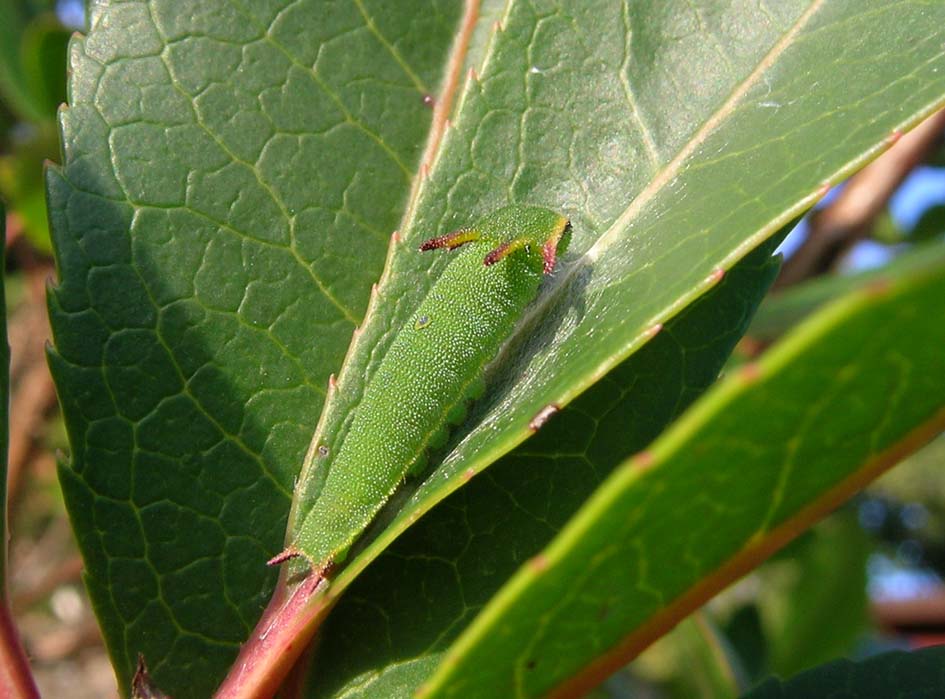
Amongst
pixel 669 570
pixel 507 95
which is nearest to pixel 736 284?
pixel 507 95

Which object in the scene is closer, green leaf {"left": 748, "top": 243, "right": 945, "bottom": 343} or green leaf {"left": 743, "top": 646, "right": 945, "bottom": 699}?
green leaf {"left": 743, "top": 646, "right": 945, "bottom": 699}

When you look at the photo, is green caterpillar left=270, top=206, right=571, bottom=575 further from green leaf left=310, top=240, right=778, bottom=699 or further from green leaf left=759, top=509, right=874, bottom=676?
green leaf left=759, top=509, right=874, bottom=676

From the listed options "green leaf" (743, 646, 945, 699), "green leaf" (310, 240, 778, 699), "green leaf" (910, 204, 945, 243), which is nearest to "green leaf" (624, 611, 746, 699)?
"green leaf" (743, 646, 945, 699)

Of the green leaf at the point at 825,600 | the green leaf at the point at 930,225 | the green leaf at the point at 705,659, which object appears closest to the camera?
the green leaf at the point at 705,659

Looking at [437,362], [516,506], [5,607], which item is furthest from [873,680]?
[5,607]

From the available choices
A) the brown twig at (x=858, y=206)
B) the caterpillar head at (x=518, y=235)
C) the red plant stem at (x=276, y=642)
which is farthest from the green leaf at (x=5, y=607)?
the brown twig at (x=858, y=206)

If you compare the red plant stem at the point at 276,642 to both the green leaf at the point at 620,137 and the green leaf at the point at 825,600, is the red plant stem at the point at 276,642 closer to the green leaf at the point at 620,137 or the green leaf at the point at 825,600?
the green leaf at the point at 620,137

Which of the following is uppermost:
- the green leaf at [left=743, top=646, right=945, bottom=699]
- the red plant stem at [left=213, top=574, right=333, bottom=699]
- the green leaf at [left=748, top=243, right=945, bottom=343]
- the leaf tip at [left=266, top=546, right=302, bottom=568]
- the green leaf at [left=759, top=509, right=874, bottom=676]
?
the leaf tip at [left=266, top=546, right=302, bottom=568]
